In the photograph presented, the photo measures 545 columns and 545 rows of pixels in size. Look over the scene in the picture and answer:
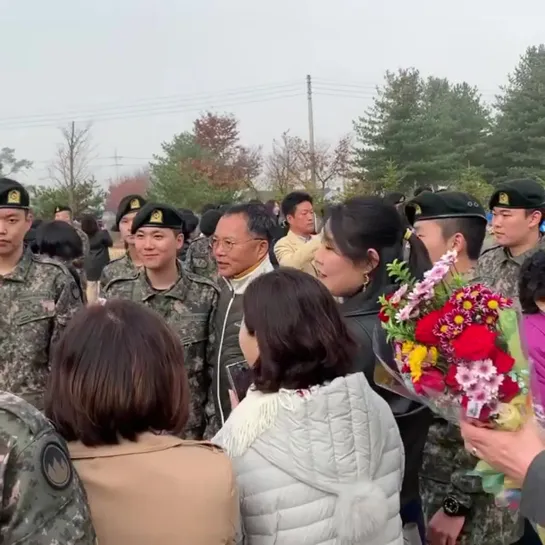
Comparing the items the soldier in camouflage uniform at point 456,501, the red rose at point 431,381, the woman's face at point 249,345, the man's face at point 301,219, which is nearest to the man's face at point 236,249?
the soldier in camouflage uniform at point 456,501

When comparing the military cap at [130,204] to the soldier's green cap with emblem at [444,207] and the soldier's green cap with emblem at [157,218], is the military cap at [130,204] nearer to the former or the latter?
the soldier's green cap with emblem at [157,218]

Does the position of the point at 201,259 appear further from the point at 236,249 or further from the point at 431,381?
the point at 431,381

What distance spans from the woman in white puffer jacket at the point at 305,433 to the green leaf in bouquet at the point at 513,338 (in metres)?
0.46

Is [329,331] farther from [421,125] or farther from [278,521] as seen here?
[421,125]

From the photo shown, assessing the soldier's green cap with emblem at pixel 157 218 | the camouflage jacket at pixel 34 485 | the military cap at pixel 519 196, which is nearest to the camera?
the camouflage jacket at pixel 34 485

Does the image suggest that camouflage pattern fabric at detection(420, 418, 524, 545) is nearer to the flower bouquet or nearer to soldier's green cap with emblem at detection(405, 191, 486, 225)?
the flower bouquet

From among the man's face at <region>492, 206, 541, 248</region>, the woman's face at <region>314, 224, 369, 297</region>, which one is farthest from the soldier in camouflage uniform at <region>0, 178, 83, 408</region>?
the man's face at <region>492, 206, 541, 248</region>

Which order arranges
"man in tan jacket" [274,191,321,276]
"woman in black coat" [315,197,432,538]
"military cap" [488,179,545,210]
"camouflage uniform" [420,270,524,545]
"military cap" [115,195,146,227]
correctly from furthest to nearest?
"man in tan jacket" [274,191,321,276] < "military cap" [115,195,146,227] < "military cap" [488,179,545,210] < "camouflage uniform" [420,270,524,545] < "woman in black coat" [315,197,432,538]

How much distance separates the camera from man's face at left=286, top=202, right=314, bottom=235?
7559mm

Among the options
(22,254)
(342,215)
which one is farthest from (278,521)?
(22,254)

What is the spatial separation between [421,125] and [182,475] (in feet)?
107

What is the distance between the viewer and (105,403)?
1547 millimetres

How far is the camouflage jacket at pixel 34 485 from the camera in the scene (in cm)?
119

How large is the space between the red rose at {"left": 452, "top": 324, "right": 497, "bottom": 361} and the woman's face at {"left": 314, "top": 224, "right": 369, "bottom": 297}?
909 millimetres
